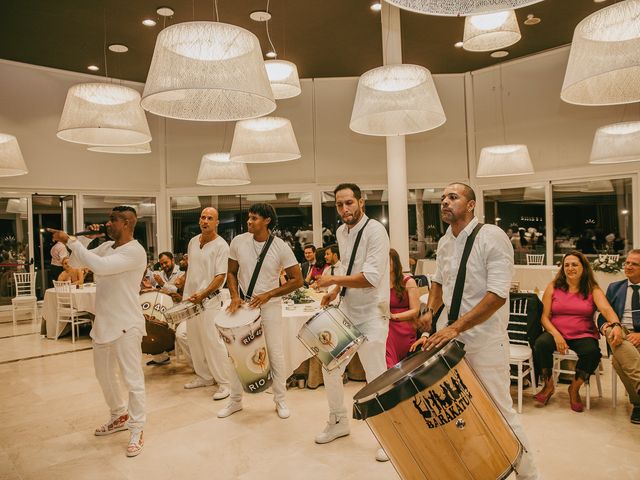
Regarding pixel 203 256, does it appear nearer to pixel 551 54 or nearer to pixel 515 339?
pixel 515 339

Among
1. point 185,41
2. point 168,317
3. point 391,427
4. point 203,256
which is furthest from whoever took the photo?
point 203,256

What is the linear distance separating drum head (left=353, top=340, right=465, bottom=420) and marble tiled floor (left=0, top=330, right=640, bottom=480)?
1.09m

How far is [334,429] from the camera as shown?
11.6 feet

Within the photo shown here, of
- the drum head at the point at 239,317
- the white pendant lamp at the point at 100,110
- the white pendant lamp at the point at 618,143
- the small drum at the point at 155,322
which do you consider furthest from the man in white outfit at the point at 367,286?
the white pendant lamp at the point at 618,143

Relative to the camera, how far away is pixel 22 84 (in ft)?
28.5

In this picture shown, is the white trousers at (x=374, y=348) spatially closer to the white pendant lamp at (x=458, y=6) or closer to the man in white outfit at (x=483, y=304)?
the man in white outfit at (x=483, y=304)

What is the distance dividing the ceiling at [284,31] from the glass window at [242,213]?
2.51m

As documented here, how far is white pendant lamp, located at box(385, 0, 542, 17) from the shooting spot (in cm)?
147

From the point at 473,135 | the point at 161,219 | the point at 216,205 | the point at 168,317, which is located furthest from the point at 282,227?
the point at 168,317

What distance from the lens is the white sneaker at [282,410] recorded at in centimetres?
401

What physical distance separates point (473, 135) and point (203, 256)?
6.81 meters

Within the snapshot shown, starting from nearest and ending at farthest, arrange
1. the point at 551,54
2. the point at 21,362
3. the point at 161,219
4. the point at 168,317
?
the point at 168,317 < the point at 21,362 < the point at 551,54 < the point at 161,219

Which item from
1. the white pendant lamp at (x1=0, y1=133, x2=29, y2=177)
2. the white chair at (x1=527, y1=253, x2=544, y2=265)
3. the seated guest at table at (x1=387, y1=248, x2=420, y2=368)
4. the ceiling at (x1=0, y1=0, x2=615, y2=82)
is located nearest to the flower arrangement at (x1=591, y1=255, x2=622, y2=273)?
the white chair at (x1=527, y1=253, x2=544, y2=265)

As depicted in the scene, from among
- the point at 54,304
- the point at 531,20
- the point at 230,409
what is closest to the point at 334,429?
the point at 230,409
